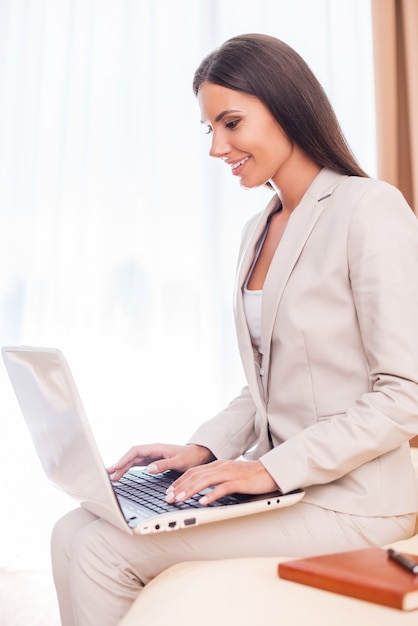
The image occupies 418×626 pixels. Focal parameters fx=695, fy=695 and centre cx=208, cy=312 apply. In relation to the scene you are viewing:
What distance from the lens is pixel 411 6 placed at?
2602 millimetres

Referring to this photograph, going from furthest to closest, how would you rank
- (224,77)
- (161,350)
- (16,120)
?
(16,120) → (161,350) → (224,77)

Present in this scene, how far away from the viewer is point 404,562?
85 centimetres

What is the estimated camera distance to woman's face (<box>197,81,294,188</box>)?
137 centimetres

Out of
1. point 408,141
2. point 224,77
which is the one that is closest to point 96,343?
point 408,141

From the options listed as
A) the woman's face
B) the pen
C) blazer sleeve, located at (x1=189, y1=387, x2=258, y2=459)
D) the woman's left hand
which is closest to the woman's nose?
the woman's face

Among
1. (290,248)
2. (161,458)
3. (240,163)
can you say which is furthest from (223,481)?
(240,163)

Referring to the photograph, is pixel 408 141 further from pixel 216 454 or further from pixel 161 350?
pixel 216 454

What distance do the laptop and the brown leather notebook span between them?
5.9 inches

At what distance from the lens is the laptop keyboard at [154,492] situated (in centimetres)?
106

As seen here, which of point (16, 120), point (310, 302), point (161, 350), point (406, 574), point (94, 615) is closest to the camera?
point (406, 574)

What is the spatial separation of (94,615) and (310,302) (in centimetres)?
63

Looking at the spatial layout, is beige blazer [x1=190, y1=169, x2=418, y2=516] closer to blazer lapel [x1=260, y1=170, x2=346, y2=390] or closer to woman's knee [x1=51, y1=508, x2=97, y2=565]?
blazer lapel [x1=260, y1=170, x2=346, y2=390]

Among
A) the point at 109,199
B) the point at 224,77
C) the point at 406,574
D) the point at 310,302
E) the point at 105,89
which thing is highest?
the point at 105,89

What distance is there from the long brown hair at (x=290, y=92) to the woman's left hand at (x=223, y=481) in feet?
2.03
